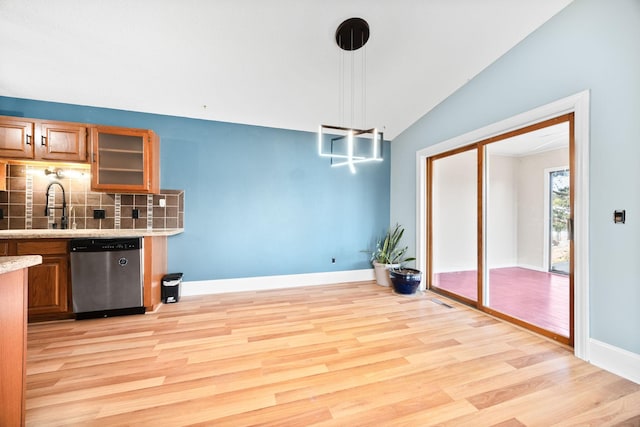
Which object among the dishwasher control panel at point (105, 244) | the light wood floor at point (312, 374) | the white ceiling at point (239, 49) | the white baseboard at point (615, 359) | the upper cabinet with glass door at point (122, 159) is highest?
the white ceiling at point (239, 49)

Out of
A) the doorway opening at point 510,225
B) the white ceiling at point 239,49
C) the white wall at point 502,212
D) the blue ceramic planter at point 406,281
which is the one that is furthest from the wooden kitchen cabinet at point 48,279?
the white wall at point 502,212

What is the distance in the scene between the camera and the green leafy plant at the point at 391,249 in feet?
13.7

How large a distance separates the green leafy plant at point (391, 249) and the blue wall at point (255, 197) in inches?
6.2

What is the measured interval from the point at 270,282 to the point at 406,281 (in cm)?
204

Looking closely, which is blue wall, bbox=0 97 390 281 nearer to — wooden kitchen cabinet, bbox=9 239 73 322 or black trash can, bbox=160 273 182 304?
black trash can, bbox=160 273 182 304

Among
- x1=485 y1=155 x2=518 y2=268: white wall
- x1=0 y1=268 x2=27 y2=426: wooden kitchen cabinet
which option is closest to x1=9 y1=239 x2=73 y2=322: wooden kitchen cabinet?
x1=0 y1=268 x2=27 y2=426: wooden kitchen cabinet

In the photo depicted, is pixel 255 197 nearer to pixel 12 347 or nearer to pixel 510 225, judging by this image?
pixel 12 347

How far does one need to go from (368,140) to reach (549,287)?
3.18 m

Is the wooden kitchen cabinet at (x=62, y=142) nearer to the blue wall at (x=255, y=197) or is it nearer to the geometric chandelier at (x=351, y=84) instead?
the blue wall at (x=255, y=197)

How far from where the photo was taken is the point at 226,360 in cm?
201

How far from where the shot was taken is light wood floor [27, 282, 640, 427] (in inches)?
57.2

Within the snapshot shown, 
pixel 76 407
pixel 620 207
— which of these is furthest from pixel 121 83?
pixel 620 207

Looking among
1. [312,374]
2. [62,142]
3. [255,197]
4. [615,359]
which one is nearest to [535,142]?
[615,359]

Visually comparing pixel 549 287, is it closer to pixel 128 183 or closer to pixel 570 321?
pixel 570 321
